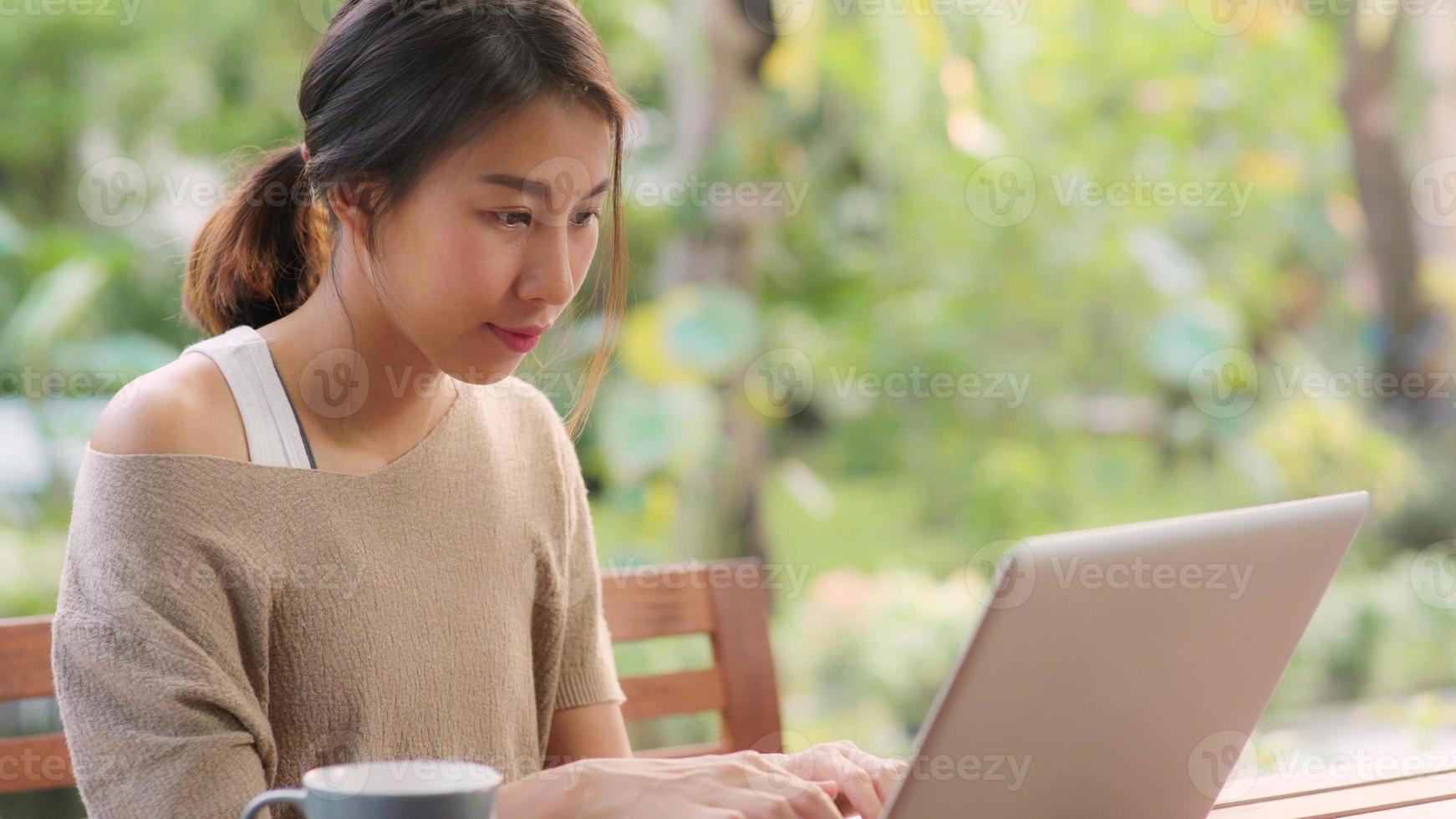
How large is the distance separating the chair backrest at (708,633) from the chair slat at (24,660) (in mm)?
535

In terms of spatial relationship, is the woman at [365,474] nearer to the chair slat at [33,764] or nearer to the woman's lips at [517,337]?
the woman's lips at [517,337]

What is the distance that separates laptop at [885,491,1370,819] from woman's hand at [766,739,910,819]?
0.67 feet

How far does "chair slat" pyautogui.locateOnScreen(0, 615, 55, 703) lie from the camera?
114cm

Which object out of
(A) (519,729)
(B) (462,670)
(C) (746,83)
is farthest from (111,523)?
(C) (746,83)

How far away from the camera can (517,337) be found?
1.09 metres

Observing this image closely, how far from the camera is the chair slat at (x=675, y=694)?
1.45 metres

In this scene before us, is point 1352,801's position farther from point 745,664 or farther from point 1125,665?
point 745,664

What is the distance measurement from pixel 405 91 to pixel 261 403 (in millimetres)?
275

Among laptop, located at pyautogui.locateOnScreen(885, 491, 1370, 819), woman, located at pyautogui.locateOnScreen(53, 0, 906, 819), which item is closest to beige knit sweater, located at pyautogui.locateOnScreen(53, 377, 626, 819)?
woman, located at pyautogui.locateOnScreen(53, 0, 906, 819)

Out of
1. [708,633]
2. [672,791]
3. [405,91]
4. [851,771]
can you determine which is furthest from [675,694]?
[405,91]

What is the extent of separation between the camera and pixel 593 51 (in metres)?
1.12

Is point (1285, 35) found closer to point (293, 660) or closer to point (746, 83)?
point (746, 83)

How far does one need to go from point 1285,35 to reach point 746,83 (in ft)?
7.24

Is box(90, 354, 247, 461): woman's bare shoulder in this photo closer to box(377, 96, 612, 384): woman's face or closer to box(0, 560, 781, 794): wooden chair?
box(377, 96, 612, 384): woman's face
